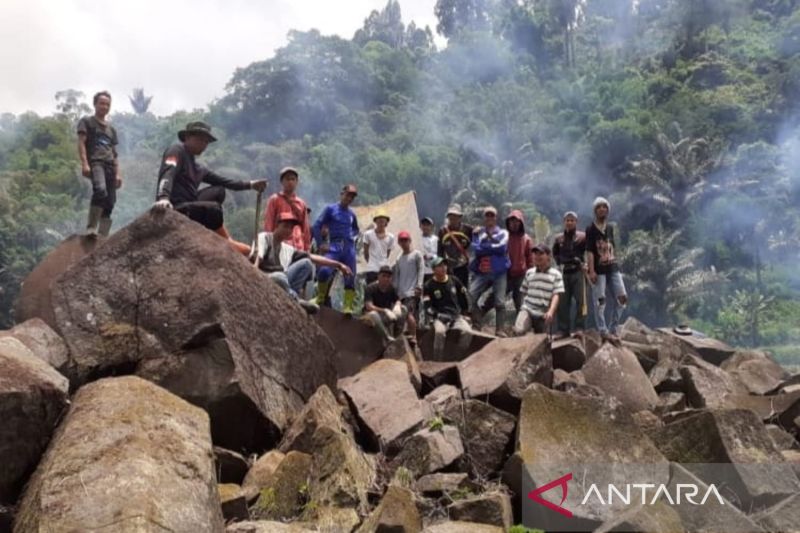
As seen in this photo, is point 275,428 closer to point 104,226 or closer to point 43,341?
point 43,341

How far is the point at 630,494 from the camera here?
4703mm

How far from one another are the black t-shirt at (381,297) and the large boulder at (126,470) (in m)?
3.99

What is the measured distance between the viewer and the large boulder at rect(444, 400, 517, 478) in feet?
17.1

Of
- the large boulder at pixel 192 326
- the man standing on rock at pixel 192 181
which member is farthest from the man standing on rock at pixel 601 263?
the large boulder at pixel 192 326

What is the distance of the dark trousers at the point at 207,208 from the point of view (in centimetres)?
Answer: 668

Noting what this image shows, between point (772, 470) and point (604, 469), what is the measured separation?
986mm

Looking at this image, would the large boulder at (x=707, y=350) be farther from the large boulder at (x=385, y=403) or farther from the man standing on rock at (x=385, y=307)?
the large boulder at (x=385, y=403)

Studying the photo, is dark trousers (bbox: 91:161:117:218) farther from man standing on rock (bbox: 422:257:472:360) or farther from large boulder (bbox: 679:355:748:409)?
large boulder (bbox: 679:355:748:409)

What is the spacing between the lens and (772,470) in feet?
16.3

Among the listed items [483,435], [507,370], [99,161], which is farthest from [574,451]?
[99,161]

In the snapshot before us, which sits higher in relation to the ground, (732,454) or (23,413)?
(23,413)

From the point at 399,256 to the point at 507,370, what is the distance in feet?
10.1

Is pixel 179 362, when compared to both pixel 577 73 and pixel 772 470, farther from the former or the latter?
pixel 577 73

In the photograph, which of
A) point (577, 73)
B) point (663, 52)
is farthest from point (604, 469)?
point (577, 73)
